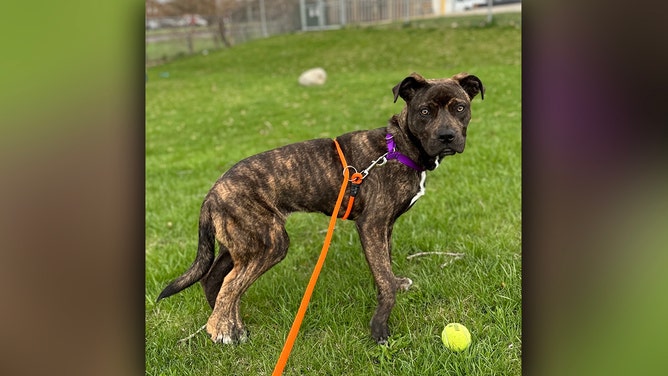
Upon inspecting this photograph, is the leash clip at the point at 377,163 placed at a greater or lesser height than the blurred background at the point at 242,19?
lesser

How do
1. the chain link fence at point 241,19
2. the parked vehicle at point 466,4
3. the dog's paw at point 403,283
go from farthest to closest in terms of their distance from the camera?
the chain link fence at point 241,19
the parked vehicle at point 466,4
the dog's paw at point 403,283

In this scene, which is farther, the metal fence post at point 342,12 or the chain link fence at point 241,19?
the metal fence post at point 342,12

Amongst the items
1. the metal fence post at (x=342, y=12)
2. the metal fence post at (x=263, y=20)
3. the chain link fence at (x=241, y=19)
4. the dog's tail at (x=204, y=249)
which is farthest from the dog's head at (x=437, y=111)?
the metal fence post at (x=263, y=20)

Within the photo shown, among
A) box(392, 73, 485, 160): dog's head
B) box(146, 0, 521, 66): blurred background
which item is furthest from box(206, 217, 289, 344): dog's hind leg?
box(146, 0, 521, 66): blurred background

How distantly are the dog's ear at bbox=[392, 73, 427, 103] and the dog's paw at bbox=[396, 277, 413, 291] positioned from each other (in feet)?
4.31

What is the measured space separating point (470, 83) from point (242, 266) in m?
1.80

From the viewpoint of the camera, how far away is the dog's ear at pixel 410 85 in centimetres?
275

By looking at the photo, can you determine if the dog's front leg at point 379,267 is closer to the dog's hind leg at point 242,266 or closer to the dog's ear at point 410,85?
the dog's hind leg at point 242,266

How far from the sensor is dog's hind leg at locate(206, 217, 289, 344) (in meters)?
2.92

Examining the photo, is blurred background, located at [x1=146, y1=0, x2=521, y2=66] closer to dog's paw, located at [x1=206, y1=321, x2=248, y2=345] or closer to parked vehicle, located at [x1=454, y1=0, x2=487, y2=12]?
parked vehicle, located at [x1=454, y1=0, x2=487, y2=12]

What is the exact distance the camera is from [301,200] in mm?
3041
